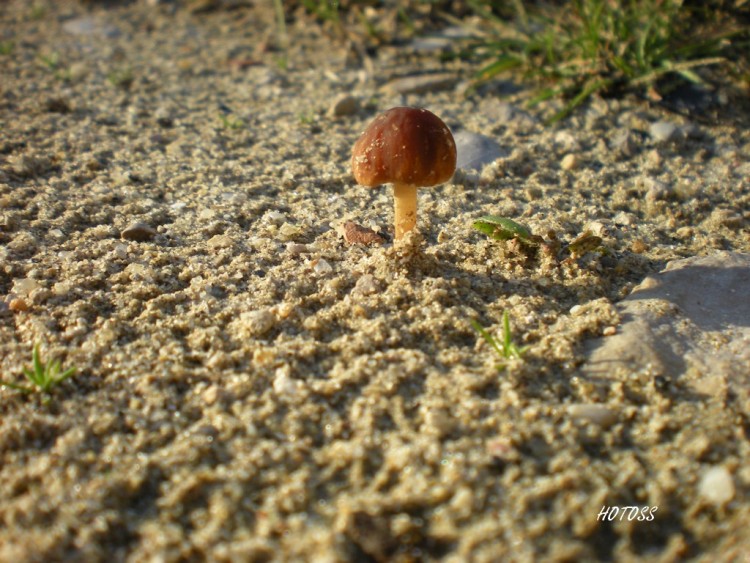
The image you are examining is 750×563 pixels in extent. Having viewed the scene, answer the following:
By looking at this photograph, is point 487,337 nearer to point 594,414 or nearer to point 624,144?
point 594,414

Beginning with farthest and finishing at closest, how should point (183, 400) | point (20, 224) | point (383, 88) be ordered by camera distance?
point (383, 88)
point (20, 224)
point (183, 400)

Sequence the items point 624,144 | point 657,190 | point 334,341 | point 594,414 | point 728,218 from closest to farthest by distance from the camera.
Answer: point 594,414, point 334,341, point 728,218, point 657,190, point 624,144

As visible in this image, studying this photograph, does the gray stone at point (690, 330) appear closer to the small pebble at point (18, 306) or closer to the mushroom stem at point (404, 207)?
the mushroom stem at point (404, 207)

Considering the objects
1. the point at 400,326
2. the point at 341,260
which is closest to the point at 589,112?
the point at 341,260

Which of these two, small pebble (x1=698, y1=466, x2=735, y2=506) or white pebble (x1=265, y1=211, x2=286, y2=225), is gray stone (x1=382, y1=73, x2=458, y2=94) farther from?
small pebble (x1=698, y1=466, x2=735, y2=506)

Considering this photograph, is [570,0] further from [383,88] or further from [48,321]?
[48,321]

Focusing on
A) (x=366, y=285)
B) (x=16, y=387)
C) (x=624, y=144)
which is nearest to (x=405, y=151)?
(x=366, y=285)
